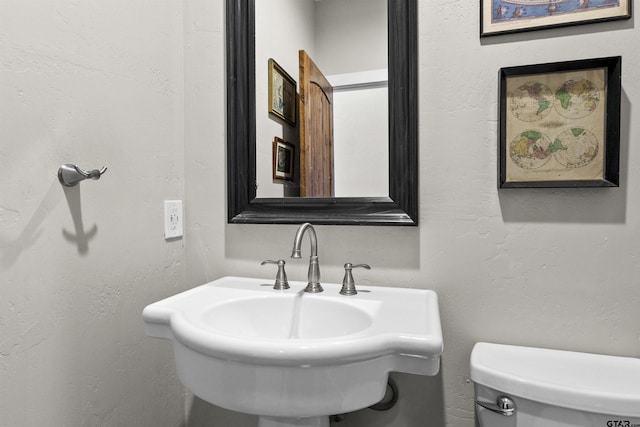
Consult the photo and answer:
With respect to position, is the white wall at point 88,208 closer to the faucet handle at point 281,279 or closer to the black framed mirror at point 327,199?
the black framed mirror at point 327,199

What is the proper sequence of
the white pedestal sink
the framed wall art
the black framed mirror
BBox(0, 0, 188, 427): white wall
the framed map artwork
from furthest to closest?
the framed wall art
the black framed mirror
the framed map artwork
BBox(0, 0, 188, 427): white wall
the white pedestal sink

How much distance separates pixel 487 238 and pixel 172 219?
90cm

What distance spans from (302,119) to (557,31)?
669 millimetres

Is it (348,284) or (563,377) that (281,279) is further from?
(563,377)

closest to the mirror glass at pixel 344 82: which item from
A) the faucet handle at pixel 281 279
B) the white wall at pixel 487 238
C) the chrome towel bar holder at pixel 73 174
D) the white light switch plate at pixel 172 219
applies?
the white wall at pixel 487 238

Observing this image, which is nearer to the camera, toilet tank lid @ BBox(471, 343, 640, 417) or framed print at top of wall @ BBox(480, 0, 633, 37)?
toilet tank lid @ BBox(471, 343, 640, 417)

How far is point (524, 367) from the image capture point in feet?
2.75

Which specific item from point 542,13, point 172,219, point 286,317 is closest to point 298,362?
point 286,317

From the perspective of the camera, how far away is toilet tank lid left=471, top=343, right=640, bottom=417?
2.37 feet

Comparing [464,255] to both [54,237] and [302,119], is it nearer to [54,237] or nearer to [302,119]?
[302,119]

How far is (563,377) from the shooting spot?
80 centimetres

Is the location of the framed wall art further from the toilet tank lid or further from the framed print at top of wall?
the toilet tank lid

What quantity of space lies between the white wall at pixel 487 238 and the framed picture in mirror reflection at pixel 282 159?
19 cm

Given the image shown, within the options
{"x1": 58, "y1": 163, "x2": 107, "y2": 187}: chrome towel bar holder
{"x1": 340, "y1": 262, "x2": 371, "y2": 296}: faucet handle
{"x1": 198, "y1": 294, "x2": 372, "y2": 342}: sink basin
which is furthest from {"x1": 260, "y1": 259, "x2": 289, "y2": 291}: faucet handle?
{"x1": 58, "y1": 163, "x2": 107, "y2": 187}: chrome towel bar holder
